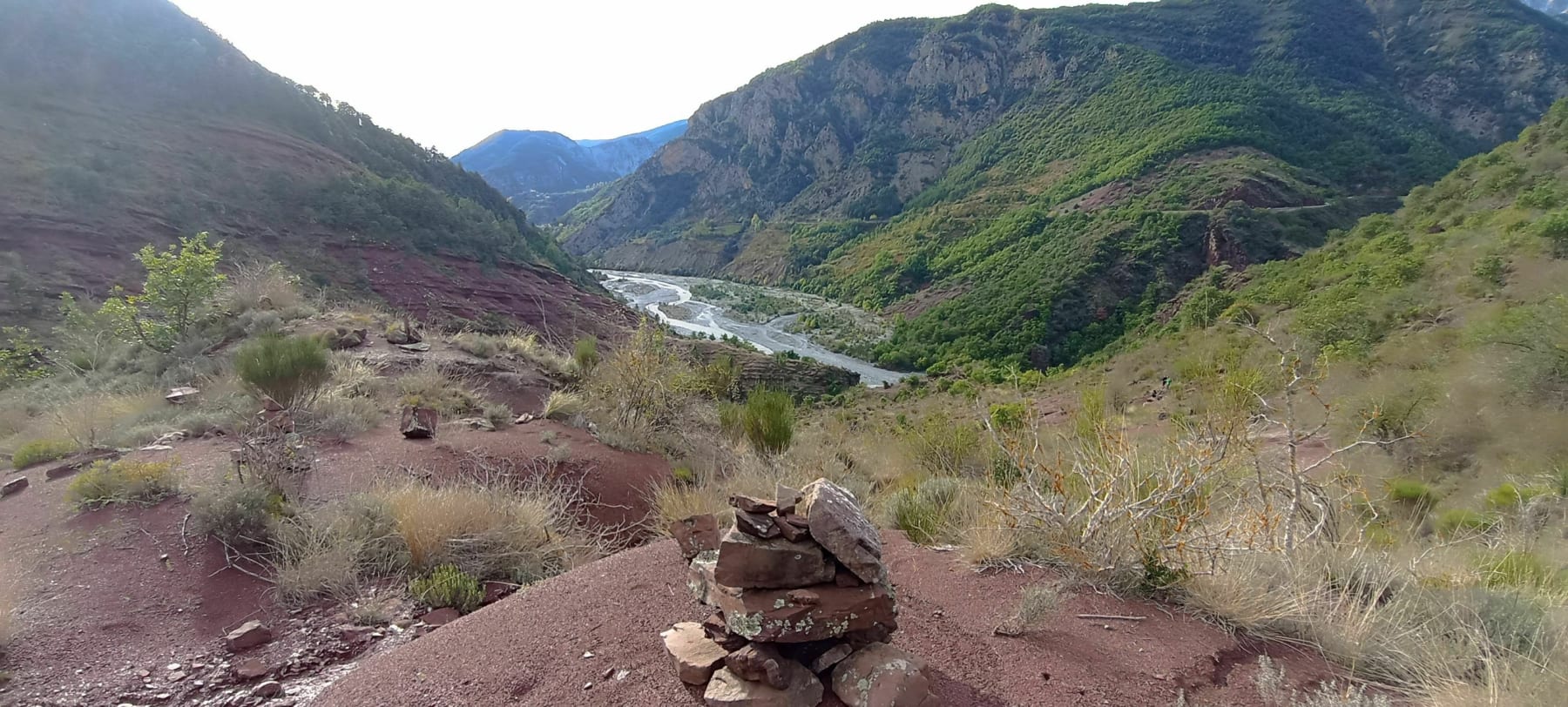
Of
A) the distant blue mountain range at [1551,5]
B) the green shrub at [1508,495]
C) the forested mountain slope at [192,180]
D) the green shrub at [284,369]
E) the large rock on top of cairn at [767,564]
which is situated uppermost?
the distant blue mountain range at [1551,5]

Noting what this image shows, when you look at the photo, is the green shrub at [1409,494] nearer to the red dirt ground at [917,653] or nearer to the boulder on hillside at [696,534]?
the red dirt ground at [917,653]

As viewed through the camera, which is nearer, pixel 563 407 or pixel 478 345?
pixel 563 407

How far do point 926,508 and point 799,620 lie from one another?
2810 millimetres

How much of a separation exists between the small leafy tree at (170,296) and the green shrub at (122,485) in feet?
24.1

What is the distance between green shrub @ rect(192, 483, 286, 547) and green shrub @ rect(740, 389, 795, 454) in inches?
224

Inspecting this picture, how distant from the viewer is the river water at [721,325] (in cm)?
5416

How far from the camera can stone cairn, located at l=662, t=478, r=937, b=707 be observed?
280 centimetres

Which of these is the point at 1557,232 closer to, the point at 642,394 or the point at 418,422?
the point at 642,394

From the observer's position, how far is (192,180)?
91.4 ft

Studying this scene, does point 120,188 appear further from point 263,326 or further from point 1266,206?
point 1266,206

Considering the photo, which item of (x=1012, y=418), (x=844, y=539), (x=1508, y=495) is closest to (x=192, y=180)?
(x=1012, y=418)

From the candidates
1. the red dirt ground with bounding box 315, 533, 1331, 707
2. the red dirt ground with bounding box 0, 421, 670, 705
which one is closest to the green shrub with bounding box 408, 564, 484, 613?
the red dirt ground with bounding box 0, 421, 670, 705

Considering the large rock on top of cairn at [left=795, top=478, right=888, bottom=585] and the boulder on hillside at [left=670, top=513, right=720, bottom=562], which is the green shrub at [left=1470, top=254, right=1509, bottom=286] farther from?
the boulder on hillside at [left=670, top=513, right=720, bottom=562]

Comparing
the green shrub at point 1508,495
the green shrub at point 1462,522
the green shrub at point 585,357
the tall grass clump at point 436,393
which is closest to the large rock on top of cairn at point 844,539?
the green shrub at point 1462,522
